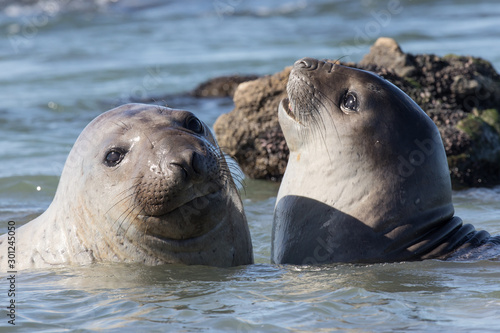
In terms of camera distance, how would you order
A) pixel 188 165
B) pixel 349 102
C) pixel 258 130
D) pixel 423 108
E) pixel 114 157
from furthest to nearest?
pixel 258 130, pixel 423 108, pixel 349 102, pixel 114 157, pixel 188 165

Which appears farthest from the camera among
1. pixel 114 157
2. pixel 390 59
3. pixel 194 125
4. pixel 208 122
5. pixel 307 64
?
pixel 208 122

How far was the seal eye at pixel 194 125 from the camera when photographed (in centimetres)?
546

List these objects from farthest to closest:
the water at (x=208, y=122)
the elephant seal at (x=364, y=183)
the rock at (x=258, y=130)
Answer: the rock at (x=258, y=130) → the elephant seal at (x=364, y=183) → the water at (x=208, y=122)

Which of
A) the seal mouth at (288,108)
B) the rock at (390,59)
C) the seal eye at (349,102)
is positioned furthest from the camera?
the rock at (390,59)

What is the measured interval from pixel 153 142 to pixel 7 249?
1.58 meters

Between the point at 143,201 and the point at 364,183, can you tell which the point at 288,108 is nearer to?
the point at 364,183

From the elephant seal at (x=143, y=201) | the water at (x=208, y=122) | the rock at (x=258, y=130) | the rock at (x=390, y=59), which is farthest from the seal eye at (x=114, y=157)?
the rock at (x=390, y=59)

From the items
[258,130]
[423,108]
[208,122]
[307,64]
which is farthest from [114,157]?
[208,122]

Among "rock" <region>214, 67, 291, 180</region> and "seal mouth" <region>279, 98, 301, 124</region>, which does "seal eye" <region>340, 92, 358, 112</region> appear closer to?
"seal mouth" <region>279, 98, 301, 124</region>

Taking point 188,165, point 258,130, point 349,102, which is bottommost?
point 188,165

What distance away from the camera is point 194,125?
549 cm

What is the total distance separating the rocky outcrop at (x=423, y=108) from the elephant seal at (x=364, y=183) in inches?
130

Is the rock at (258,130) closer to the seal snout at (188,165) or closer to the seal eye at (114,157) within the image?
the seal eye at (114,157)

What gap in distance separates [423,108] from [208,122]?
14.3 feet
